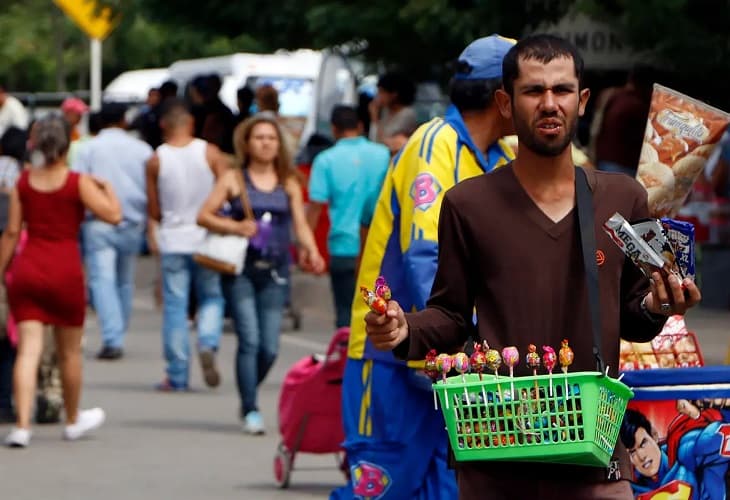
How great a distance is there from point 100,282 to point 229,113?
3.75 meters

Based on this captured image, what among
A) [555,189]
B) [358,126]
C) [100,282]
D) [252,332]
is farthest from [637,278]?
[100,282]

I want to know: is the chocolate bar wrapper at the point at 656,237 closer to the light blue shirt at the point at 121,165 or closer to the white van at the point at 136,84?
the light blue shirt at the point at 121,165

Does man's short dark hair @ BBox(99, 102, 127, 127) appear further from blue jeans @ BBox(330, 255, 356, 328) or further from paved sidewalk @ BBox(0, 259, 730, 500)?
blue jeans @ BBox(330, 255, 356, 328)

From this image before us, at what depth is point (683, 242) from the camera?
4406 millimetres

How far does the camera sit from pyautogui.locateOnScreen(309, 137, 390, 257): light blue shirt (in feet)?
45.0

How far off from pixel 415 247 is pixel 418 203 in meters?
0.15

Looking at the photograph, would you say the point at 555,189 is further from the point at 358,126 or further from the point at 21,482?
the point at 358,126

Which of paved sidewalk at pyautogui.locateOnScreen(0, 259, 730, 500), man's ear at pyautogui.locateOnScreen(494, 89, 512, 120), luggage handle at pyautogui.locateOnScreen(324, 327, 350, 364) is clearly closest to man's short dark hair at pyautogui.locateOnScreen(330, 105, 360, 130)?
paved sidewalk at pyautogui.locateOnScreen(0, 259, 730, 500)

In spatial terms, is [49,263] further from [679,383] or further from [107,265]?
[679,383]

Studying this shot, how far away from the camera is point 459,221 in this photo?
15.9 feet

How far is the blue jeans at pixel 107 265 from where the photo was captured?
15445mm

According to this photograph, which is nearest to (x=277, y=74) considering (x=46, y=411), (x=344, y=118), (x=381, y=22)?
(x=381, y=22)

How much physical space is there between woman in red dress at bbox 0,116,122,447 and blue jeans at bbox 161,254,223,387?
1.94 metres

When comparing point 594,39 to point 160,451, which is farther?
point 594,39
